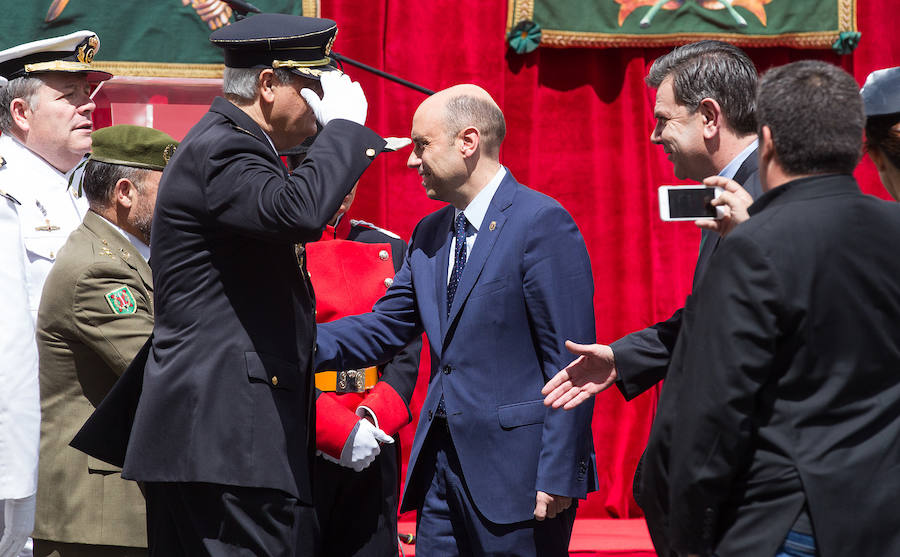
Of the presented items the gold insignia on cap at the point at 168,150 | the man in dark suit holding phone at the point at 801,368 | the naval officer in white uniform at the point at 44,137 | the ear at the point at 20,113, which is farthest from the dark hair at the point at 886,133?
the ear at the point at 20,113

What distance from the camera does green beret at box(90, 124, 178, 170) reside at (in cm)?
282

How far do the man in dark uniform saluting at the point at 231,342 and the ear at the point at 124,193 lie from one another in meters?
0.77

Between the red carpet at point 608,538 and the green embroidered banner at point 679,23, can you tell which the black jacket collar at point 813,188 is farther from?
the green embroidered banner at point 679,23

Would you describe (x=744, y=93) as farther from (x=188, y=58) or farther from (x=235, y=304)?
(x=188, y=58)

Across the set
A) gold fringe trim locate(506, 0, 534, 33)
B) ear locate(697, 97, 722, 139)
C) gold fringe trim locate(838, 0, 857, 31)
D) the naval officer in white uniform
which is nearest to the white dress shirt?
ear locate(697, 97, 722, 139)

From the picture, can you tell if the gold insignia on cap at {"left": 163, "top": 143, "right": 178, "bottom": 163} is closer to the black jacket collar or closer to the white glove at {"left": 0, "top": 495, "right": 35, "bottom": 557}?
the white glove at {"left": 0, "top": 495, "right": 35, "bottom": 557}

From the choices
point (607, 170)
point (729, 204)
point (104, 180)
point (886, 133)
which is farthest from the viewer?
point (607, 170)

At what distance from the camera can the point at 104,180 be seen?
109 inches

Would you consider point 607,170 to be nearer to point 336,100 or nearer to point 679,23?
point 679,23

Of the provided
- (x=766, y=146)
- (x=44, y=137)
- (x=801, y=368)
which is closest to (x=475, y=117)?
(x=766, y=146)

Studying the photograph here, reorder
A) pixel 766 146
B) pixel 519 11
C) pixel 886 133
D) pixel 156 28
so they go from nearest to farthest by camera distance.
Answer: pixel 766 146, pixel 886 133, pixel 156 28, pixel 519 11

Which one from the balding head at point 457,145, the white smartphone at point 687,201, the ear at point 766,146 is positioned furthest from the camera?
the balding head at point 457,145

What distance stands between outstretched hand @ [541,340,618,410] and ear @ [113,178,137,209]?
4.34 ft

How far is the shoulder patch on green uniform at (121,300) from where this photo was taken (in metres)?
2.52
